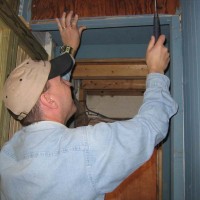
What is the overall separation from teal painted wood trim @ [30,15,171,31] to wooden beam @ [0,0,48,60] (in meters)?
0.11

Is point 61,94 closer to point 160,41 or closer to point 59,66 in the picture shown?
point 59,66

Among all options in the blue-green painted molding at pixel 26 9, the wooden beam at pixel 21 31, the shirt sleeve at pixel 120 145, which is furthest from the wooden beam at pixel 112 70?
the shirt sleeve at pixel 120 145

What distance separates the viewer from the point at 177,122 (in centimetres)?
132

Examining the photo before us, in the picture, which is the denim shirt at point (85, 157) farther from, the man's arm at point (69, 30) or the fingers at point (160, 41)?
the man's arm at point (69, 30)

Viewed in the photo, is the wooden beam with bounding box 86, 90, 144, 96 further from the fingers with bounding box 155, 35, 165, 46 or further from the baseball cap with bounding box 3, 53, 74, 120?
the baseball cap with bounding box 3, 53, 74, 120

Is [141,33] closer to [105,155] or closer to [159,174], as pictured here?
[105,155]

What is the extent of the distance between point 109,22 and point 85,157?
37.5 inches

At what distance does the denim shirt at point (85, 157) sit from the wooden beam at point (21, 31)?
25.7 inches

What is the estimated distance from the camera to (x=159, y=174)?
267 cm

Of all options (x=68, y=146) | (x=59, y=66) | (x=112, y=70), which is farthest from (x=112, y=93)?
(x=68, y=146)

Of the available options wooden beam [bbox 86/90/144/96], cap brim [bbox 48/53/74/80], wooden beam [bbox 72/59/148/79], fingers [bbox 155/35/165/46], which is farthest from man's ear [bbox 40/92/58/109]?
wooden beam [bbox 86/90/144/96]

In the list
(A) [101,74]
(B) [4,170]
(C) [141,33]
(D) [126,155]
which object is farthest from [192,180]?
(A) [101,74]

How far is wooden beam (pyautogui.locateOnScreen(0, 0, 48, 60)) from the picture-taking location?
3.84 ft

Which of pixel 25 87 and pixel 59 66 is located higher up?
pixel 59 66
